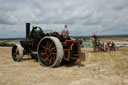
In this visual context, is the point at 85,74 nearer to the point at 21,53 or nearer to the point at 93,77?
the point at 93,77

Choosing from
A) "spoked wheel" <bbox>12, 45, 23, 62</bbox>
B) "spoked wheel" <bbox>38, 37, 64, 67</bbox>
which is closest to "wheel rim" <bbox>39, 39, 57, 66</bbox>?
"spoked wheel" <bbox>38, 37, 64, 67</bbox>

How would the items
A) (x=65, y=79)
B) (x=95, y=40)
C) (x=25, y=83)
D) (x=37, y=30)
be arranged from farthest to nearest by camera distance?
(x=95, y=40)
(x=37, y=30)
(x=65, y=79)
(x=25, y=83)

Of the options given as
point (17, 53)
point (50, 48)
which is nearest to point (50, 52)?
point (50, 48)

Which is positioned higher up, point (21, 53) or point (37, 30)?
point (37, 30)

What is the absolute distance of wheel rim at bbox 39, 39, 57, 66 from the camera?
24.9ft

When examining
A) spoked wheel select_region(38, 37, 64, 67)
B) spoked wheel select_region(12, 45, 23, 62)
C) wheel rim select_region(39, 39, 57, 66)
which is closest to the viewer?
spoked wheel select_region(38, 37, 64, 67)

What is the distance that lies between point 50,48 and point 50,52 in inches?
9.7

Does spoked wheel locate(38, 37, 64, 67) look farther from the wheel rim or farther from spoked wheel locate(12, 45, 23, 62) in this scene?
spoked wheel locate(12, 45, 23, 62)

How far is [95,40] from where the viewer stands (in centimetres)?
1745

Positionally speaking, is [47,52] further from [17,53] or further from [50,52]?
[17,53]

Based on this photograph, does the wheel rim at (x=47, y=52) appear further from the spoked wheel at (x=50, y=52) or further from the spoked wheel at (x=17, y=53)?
the spoked wheel at (x=17, y=53)

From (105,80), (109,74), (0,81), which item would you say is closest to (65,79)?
(105,80)

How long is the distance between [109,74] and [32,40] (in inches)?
203

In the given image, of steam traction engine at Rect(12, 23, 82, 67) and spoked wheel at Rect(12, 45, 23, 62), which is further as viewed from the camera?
spoked wheel at Rect(12, 45, 23, 62)
